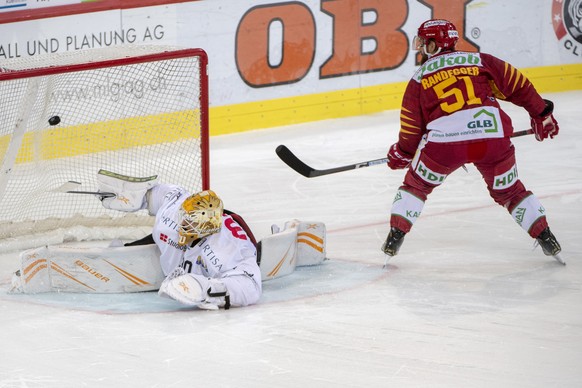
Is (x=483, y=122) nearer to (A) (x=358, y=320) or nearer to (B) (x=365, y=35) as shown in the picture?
(A) (x=358, y=320)

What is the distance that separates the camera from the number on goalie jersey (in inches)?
185

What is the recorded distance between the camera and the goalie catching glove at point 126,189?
5305 mm

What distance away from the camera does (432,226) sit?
6355 millimetres

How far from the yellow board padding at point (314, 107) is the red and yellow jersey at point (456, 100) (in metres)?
3.65

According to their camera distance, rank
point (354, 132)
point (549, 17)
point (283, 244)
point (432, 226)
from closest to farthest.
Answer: point (283, 244)
point (432, 226)
point (354, 132)
point (549, 17)

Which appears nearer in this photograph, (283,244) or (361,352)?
(361,352)

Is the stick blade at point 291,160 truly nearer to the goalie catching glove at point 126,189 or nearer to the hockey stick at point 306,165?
the hockey stick at point 306,165

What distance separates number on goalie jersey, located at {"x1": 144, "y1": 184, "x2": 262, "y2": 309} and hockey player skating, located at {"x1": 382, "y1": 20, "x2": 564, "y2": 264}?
82 cm

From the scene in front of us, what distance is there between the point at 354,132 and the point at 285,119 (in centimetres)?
55

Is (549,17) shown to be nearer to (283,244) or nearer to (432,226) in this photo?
(432,226)

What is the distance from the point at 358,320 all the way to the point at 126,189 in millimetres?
1216

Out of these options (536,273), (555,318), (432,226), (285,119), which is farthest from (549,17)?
(555,318)

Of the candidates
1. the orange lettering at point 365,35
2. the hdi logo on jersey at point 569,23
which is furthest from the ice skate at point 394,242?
the hdi logo on jersey at point 569,23

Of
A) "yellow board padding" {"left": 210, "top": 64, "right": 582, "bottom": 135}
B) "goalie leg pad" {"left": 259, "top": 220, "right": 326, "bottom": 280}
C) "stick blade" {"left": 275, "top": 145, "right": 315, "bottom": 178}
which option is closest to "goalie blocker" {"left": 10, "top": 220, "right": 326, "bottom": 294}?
"goalie leg pad" {"left": 259, "top": 220, "right": 326, "bottom": 280}
